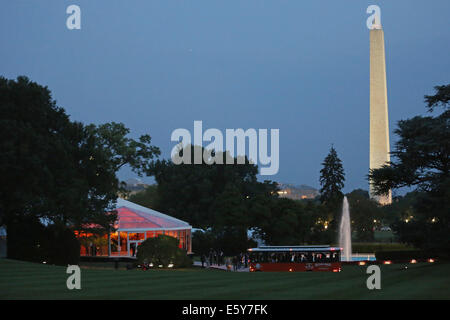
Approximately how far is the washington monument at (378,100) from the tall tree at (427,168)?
256 ft

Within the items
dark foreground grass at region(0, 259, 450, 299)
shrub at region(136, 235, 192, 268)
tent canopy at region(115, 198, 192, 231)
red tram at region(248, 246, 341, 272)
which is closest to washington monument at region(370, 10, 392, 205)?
tent canopy at region(115, 198, 192, 231)

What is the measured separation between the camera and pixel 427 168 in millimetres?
37719

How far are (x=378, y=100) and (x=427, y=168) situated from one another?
82.1 meters

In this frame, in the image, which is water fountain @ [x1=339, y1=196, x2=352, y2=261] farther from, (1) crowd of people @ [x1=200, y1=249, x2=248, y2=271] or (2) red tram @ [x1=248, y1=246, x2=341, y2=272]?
(2) red tram @ [x1=248, y1=246, x2=341, y2=272]

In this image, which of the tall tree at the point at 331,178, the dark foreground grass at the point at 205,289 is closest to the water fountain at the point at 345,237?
the tall tree at the point at 331,178

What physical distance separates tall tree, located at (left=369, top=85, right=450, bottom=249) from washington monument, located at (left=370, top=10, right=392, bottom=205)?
256 ft

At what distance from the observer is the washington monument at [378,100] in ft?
381

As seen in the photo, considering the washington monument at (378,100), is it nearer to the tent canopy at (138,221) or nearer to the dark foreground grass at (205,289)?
the tent canopy at (138,221)

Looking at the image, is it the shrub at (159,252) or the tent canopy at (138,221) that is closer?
the shrub at (159,252)

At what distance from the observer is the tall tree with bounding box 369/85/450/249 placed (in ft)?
117

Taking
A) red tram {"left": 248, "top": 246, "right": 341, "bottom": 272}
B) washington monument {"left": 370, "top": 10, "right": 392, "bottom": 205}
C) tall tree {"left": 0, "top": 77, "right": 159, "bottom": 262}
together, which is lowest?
red tram {"left": 248, "top": 246, "right": 341, "bottom": 272}

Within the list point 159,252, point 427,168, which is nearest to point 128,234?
point 159,252
